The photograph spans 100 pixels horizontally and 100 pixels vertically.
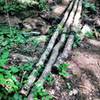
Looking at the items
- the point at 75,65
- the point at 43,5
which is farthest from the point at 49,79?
the point at 43,5

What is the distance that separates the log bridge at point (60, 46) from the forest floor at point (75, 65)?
0.64ft

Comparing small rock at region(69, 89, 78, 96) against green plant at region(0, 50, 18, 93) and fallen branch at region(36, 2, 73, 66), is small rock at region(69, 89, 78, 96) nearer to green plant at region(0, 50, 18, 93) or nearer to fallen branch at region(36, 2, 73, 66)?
fallen branch at region(36, 2, 73, 66)

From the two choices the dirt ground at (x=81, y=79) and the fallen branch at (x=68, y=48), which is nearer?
the dirt ground at (x=81, y=79)

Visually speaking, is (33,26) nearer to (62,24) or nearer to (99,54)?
(62,24)

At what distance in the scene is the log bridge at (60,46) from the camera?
4.50 meters

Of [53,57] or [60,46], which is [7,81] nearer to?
[53,57]

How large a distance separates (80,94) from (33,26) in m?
3.00

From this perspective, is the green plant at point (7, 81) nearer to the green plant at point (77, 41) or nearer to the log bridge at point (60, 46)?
the log bridge at point (60, 46)

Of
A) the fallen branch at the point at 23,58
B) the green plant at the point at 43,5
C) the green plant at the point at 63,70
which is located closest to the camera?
the green plant at the point at 63,70

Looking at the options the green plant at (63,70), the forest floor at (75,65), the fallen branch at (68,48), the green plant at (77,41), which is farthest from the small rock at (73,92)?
the green plant at (77,41)

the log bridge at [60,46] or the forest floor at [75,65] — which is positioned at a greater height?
the log bridge at [60,46]

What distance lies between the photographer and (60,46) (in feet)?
18.7

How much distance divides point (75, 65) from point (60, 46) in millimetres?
681

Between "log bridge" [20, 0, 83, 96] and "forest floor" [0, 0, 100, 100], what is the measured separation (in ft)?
0.64
